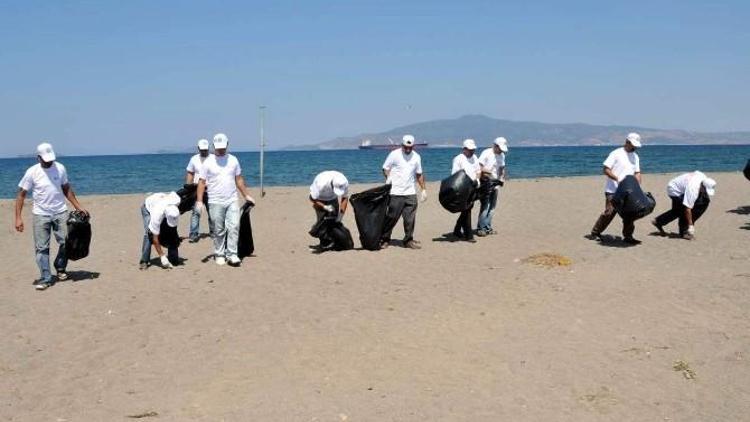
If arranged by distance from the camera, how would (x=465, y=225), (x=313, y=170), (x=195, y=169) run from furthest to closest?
1. (x=313, y=170)
2. (x=195, y=169)
3. (x=465, y=225)

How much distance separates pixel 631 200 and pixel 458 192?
8.44 feet

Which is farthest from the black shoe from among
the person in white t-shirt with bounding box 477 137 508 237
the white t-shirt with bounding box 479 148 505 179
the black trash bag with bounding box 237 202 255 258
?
the black trash bag with bounding box 237 202 255 258

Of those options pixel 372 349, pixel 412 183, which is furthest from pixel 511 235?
pixel 372 349

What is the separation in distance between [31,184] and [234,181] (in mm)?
2529

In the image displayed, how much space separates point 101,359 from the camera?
6121 millimetres

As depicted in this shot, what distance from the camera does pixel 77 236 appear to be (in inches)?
360

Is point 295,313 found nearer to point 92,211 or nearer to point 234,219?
point 234,219

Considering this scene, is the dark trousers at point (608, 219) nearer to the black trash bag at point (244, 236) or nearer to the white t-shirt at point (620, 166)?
the white t-shirt at point (620, 166)

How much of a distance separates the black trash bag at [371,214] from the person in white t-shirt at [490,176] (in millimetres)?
1948

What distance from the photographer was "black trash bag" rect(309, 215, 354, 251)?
10.7 meters

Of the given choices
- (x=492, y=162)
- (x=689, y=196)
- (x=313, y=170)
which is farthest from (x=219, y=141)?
(x=313, y=170)

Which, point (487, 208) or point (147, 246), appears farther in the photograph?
point (487, 208)

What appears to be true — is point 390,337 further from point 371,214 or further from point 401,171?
point 401,171

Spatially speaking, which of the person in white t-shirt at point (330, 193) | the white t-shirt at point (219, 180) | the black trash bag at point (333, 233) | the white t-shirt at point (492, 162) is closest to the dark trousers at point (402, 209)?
the black trash bag at point (333, 233)
